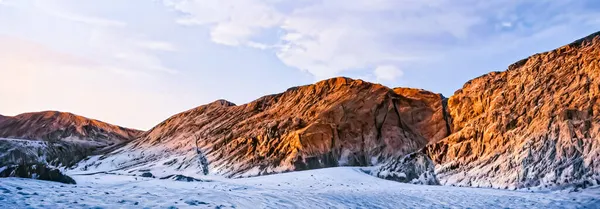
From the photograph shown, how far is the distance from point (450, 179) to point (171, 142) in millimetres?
27289

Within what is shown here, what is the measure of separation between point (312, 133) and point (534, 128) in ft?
49.4

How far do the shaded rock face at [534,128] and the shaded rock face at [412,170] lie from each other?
569 millimetres

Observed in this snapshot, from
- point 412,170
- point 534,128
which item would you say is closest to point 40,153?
point 412,170

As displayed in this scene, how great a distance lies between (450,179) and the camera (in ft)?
80.6

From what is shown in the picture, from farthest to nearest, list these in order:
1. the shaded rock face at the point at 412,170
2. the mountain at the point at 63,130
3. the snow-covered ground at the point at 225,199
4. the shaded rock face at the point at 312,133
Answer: the mountain at the point at 63,130, the shaded rock face at the point at 312,133, the shaded rock face at the point at 412,170, the snow-covered ground at the point at 225,199

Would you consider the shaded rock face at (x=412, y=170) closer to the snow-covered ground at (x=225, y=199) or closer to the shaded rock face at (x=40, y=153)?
the snow-covered ground at (x=225, y=199)

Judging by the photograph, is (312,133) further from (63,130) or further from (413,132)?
(63,130)

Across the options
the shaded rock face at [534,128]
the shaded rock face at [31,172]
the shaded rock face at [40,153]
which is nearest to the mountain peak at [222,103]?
the shaded rock face at [40,153]

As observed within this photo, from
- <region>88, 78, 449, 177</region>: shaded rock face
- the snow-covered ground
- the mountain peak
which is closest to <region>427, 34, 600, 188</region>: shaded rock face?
the snow-covered ground

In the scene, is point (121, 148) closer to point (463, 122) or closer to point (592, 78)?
point (463, 122)

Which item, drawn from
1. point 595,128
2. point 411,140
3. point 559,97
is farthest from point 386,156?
point 595,128

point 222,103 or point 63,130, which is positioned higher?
point 222,103

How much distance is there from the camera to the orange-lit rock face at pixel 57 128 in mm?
63906

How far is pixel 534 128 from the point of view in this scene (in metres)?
23.7
